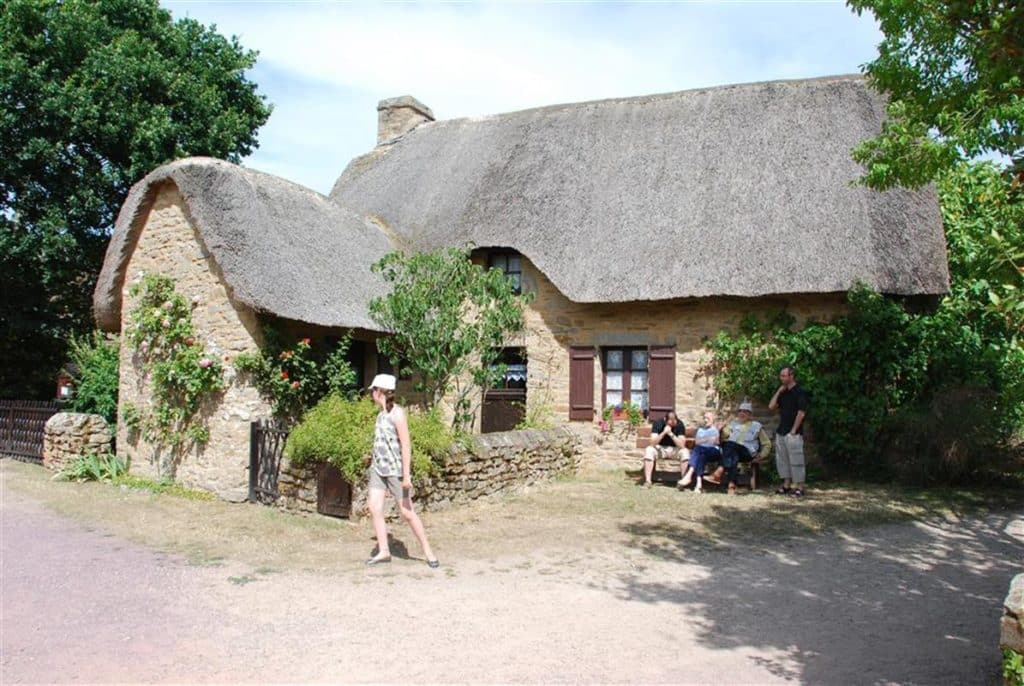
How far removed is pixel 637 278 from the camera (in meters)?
12.1

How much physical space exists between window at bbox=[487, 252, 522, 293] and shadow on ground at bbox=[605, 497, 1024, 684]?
6.12 m

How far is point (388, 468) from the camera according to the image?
22.0ft

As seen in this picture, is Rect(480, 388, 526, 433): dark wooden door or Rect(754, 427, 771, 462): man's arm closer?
Rect(754, 427, 771, 462): man's arm

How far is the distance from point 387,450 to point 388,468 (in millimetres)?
154

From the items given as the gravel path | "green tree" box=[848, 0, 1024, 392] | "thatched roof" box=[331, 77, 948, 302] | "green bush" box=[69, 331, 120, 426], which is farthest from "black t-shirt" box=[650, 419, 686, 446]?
"green bush" box=[69, 331, 120, 426]

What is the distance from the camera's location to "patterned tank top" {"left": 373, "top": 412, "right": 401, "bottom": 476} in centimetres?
670

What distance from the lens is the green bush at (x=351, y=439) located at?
26.5 ft

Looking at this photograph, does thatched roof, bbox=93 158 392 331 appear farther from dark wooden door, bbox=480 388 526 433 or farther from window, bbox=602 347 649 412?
window, bbox=602 347 649 412

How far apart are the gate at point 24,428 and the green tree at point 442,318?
20.1ft

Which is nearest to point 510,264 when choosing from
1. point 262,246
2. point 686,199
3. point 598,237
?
point 598,237

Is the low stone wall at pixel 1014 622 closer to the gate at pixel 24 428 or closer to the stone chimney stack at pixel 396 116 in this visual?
the gate at pixel 24 428

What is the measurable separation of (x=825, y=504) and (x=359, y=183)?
11.7m

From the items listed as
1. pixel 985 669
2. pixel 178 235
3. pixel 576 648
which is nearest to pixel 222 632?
pixel 576 648

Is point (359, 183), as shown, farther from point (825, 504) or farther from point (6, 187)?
point (825, 504)
